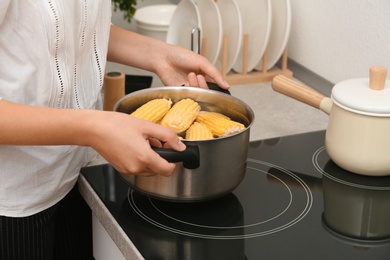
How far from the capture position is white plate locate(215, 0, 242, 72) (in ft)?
5.72

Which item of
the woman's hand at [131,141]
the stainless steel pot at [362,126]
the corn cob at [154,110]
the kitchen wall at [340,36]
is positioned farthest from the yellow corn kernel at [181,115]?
the kitchen wall at [340,36]

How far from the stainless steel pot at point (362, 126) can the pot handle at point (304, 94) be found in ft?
0.21


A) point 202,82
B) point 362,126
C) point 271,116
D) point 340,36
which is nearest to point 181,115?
point 202,82

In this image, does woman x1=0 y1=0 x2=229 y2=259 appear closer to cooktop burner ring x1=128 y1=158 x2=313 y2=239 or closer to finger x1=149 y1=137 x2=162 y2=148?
finger x1=149 y1=137 x2=162 y2=148

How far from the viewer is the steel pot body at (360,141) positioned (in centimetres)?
116

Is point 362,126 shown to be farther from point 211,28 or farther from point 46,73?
point 211,28

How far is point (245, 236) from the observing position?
41.1 inches

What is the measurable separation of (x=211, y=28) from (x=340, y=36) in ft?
1.07

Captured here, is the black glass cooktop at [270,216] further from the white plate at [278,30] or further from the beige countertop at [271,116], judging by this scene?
the white plate at [278,30]

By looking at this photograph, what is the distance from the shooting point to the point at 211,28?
177cm

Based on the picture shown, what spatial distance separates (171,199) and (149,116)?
138mm

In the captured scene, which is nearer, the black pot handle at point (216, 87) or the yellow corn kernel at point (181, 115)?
the yellow corn kernel at point (181, 115)

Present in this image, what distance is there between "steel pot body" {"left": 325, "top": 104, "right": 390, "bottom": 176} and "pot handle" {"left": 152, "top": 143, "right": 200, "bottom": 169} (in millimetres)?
317

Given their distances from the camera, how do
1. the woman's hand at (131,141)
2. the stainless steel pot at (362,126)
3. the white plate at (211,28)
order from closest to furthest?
the woman's hand at (131,141) → the stainless steel pot at (362,126) → the white plate at (211,28)
